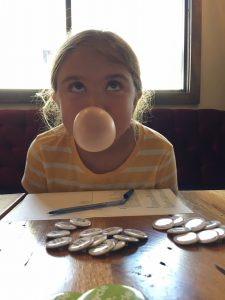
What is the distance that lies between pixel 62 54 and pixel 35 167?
11.6 inches

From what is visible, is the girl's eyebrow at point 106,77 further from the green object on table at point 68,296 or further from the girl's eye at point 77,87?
the green object on table at point 68,296

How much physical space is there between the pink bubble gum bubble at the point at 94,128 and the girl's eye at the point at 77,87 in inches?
2.9

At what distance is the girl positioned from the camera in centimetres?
64

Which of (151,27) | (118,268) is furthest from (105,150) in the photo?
(151,27)

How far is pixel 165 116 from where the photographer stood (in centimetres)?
143

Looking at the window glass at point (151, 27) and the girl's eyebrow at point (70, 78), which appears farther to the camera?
the window glass at point (151, 27)

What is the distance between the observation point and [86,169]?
79 centimetres

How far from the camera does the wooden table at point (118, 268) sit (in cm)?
28

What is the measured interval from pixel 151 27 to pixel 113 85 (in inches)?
51.0

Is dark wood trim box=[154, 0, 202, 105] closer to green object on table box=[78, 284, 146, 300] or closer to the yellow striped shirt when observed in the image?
the yellow striped shirt

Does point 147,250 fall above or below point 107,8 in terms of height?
below

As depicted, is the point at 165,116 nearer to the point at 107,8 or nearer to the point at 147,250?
the point at 107,8

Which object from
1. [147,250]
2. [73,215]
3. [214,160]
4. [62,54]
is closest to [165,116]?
[214,160]

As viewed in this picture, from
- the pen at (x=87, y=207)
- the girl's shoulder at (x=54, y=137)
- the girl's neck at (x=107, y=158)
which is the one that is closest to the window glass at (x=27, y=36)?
the girl's shoulder at (x=54, y=137)
